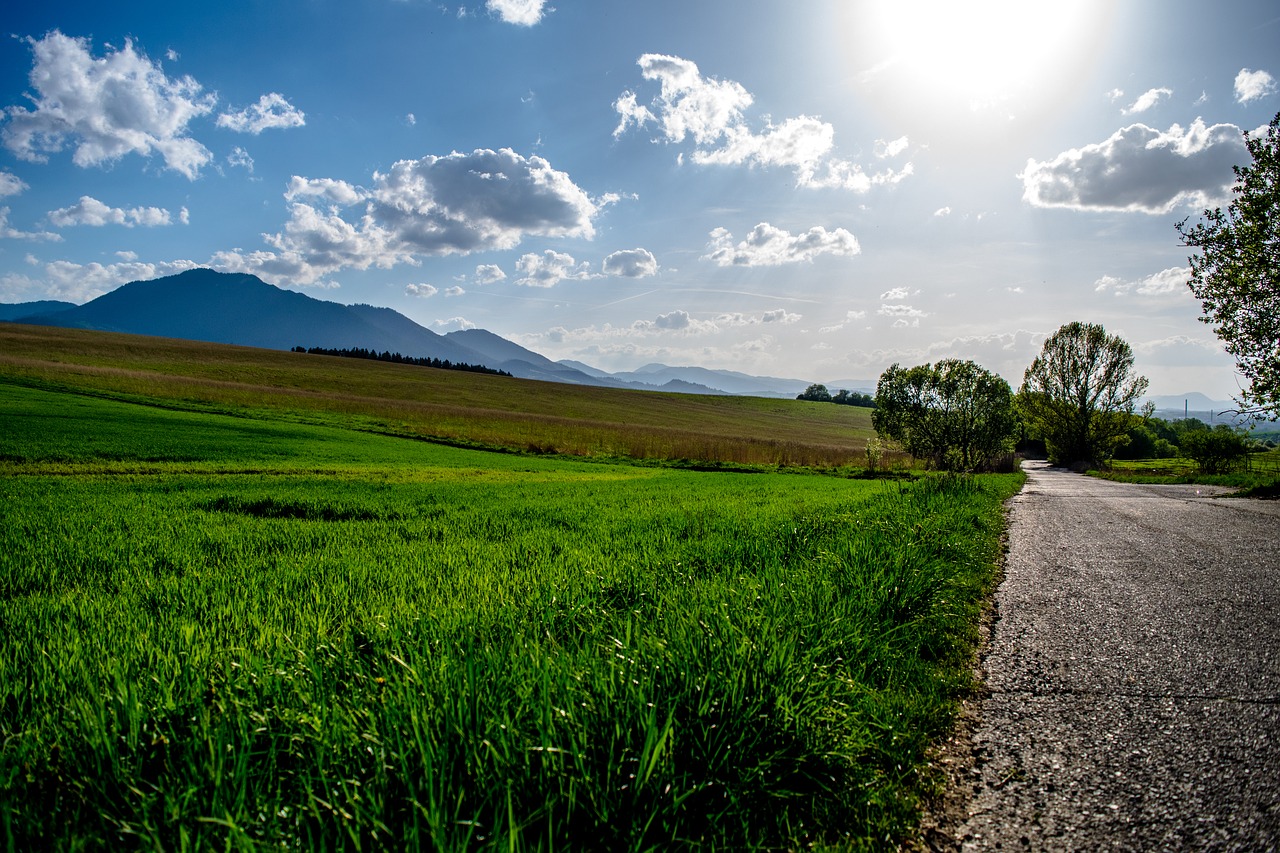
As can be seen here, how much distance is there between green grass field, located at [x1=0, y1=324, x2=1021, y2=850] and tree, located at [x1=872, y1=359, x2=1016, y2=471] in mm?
35193

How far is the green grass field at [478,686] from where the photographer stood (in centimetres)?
193

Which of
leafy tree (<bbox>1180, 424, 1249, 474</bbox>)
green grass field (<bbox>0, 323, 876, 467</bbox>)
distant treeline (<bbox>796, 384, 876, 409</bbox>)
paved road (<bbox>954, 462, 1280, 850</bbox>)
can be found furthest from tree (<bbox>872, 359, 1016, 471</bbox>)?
distant treeline (<bbox>796, 384, 876, 409</bbox>)

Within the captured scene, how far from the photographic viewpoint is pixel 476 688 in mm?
2393

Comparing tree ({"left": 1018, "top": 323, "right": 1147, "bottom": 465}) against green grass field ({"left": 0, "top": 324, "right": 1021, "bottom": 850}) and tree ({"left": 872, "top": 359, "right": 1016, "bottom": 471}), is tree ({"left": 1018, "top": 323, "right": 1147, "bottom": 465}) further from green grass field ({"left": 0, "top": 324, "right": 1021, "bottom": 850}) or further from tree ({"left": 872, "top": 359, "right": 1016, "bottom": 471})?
green grass field ({"left": 0, "top": 324, "right": 1021, "bottom": 850})

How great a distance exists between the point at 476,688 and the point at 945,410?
42.7 m

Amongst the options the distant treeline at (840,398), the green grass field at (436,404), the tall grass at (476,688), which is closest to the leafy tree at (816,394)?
the distant treeline at (840,398)

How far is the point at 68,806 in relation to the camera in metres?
1.94

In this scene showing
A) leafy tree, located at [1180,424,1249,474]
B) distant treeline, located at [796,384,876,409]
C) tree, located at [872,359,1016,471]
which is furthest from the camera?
distant treeline, located at [796,384,876,409]

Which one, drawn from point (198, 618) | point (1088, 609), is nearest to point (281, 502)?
point (198, 618)

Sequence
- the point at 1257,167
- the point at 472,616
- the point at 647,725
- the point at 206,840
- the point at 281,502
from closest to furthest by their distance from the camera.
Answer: the point at 206,840 → the point at 647,725 → the point at 472,616 → the point at 281,502 → the point at 1257,167

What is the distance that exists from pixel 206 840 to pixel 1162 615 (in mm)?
6722

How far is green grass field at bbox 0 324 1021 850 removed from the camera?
1.93 meters

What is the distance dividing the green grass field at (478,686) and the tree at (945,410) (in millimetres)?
35193

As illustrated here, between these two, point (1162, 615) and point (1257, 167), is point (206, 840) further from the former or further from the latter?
point (1257, 167)
